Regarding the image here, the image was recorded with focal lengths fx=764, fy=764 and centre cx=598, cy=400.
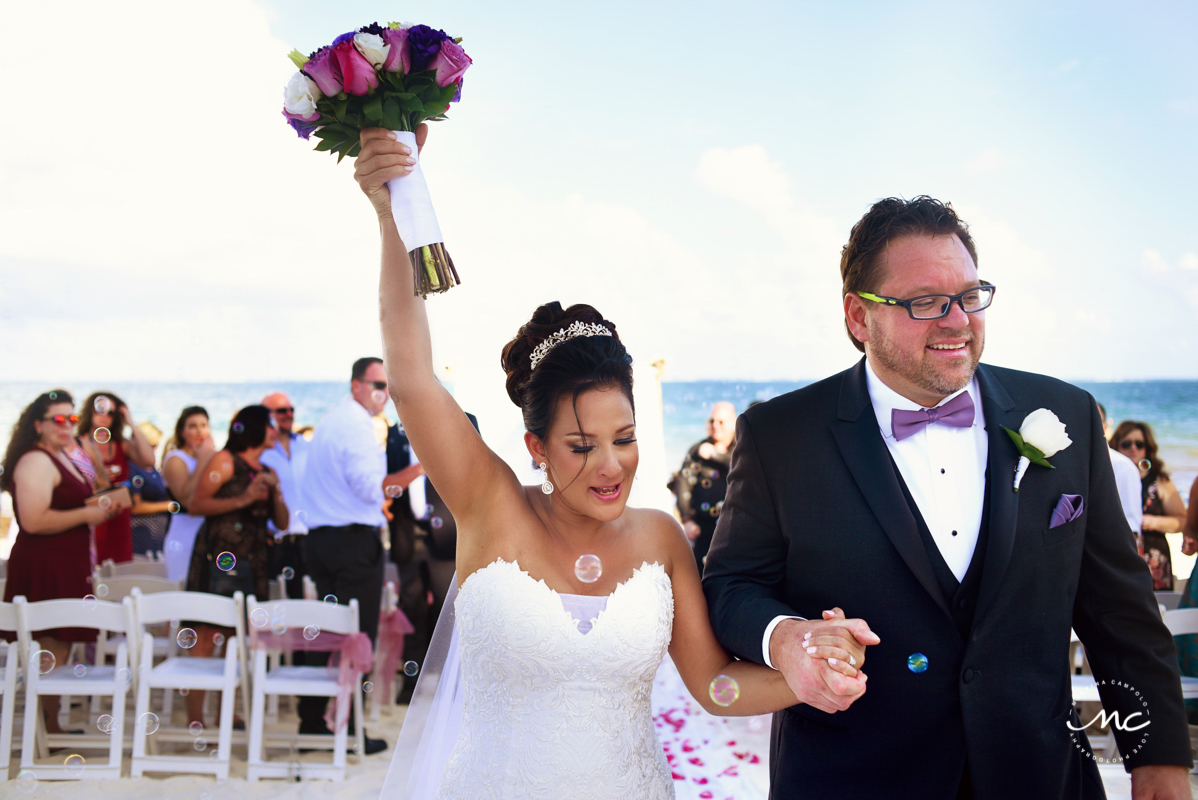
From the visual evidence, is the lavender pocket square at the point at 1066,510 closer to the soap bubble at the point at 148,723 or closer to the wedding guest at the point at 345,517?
the wedding guest at the point at 345,517

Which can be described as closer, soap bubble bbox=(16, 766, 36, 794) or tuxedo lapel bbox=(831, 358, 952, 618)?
tuxedo lapel bbox=(831, 358, 952, 618)

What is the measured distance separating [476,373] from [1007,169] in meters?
34.9

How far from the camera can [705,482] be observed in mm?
6453

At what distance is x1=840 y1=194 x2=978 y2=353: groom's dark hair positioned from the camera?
2135 mm

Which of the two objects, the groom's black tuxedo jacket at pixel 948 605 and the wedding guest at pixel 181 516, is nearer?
the groom's black tuxedo jacket at pixel 948 605

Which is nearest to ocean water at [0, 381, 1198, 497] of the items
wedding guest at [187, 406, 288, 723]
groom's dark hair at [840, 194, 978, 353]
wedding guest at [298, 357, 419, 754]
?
wedding guest at [298, 357, 419, 754]

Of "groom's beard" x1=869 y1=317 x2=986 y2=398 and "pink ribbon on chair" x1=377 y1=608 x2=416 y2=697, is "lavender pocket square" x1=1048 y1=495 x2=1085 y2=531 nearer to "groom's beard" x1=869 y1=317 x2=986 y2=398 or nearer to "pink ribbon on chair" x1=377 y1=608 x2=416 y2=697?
"groom's beard" x1=869 y1=317 x2=986 y2=398

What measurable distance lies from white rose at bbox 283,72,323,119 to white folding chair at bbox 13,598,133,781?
400 cm

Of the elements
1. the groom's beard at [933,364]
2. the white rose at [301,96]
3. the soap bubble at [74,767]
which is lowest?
the soap bubble at [74,767]

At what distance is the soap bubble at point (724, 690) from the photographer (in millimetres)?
2105

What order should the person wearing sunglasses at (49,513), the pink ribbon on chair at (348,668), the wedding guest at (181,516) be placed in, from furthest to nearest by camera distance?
the wedding guest at (181,516) < the person wearing sunglasses at (49,513) < the pink ribbon on chair at (348,668)

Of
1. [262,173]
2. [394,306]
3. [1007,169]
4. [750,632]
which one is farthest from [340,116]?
[262,173]

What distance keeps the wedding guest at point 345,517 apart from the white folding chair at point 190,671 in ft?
2.18
